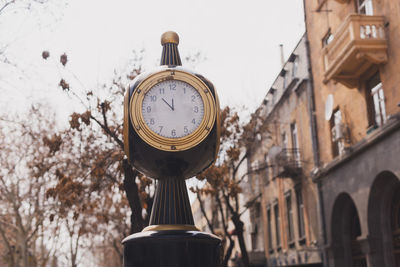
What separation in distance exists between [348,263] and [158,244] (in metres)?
14.5

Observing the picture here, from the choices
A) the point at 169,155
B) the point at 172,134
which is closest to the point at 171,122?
the point at 172,134

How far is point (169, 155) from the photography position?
3953 millimetres

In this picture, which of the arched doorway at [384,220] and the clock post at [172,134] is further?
the arched doorway at [384,220]

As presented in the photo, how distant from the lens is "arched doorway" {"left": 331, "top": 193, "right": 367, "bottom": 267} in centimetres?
1677

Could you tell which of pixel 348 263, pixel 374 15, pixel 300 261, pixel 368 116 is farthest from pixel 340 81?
pixel 300 261

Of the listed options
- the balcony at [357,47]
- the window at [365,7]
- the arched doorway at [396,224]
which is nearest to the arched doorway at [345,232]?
the arched doorway at [396,224]

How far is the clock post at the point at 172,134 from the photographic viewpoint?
3.92 meters

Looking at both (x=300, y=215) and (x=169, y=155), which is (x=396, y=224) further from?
(x=169, y=155)

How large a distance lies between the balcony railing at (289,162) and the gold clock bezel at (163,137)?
56.5 feet

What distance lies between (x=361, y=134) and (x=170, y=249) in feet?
40.8

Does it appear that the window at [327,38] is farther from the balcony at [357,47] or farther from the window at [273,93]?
the window at [273,93]

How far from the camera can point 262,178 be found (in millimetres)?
27406

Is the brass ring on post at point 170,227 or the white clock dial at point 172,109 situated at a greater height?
the white clock dial at point 172,109

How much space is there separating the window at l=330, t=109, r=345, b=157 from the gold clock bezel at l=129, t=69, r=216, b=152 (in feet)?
40.2
